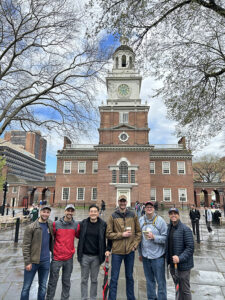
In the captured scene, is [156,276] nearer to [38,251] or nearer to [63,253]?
[63,253]

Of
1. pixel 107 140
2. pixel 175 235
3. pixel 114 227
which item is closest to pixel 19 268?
pixel 114 227

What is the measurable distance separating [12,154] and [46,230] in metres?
89.2

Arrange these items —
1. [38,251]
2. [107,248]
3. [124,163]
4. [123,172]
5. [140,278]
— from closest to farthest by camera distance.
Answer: [38,251], [107,248], [140,278], [123,172], [124,163]

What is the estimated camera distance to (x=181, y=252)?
3354mm

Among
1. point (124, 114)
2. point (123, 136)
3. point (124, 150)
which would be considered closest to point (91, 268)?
point (124, 150)

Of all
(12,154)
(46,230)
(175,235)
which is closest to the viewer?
(175,235)

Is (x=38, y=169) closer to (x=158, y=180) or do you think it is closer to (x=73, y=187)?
(x=73, y=187)

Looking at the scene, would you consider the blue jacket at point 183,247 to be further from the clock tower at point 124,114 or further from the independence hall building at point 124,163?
the clock tower at point 124,114

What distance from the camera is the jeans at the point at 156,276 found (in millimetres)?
3396

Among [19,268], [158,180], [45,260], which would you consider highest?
[158,180]

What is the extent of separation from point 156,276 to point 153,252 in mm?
412

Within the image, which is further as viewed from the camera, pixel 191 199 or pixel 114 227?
pixel 191 199

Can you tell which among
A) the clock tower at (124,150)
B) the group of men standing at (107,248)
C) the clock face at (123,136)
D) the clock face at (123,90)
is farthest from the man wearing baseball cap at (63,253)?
the clock face at (123,90)

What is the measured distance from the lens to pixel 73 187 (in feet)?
106
